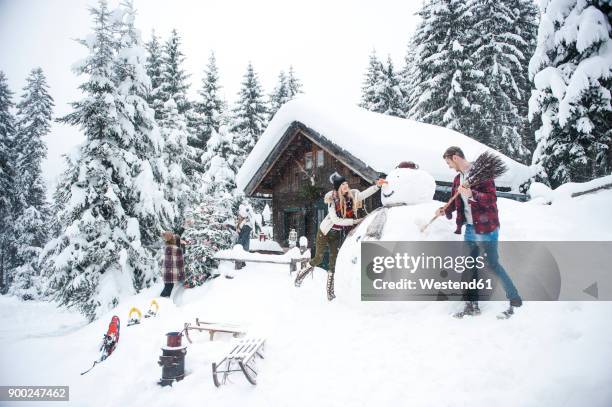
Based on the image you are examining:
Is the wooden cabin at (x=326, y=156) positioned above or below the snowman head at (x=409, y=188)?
above

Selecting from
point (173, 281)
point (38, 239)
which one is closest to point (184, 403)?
point (173, 281)

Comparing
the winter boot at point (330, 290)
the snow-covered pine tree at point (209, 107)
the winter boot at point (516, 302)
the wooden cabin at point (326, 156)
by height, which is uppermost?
the snow-covered pine tree at point (209, 107)

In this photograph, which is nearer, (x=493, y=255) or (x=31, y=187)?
(x=493, y=255)

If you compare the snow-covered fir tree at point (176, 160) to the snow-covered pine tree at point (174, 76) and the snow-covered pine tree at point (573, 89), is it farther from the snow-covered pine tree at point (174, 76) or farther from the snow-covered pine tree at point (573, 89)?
the snow-covered pine tree at point (573, 89)

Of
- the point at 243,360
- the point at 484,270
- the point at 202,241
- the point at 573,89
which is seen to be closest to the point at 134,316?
the point at 202,241

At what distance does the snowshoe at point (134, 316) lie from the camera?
669 centimetres

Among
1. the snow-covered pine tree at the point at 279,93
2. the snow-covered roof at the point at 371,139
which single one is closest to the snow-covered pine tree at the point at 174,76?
the snow-covered pine tree at the point at 279,93

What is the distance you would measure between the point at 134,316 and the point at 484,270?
20.8 ft

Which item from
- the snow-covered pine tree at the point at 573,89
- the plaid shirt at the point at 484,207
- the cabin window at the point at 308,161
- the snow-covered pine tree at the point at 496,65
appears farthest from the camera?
the snow-covered pine tree at the point at 496,65

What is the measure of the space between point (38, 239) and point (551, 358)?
24.7m

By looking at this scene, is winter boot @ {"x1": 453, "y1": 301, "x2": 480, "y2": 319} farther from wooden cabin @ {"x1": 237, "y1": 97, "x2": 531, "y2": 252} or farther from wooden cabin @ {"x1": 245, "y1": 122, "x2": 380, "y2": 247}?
wooden cabin @ {"x1": 245, "y1": 122, "x2": 380, "y2": 247}

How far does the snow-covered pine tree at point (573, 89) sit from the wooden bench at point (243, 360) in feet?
32.7

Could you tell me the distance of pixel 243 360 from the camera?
12.3 feet

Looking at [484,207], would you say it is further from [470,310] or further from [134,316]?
[134,316]
